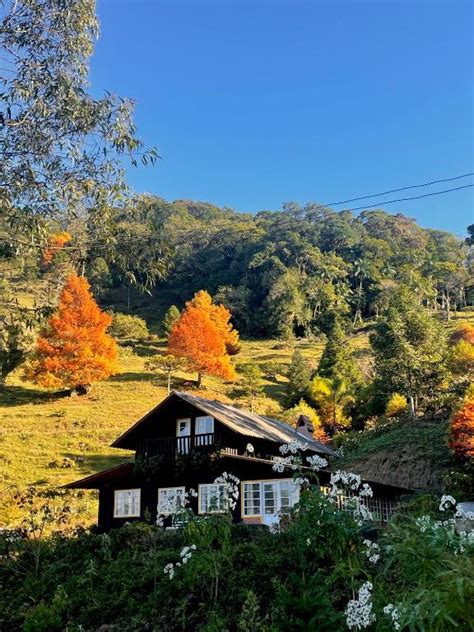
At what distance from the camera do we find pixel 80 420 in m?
45.6

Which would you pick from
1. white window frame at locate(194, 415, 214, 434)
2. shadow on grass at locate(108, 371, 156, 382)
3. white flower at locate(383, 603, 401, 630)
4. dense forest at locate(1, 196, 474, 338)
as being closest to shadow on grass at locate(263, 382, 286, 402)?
shadow on grass at locate(108, 371, 156, 382)

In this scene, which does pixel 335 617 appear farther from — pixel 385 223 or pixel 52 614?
pixel 385 223

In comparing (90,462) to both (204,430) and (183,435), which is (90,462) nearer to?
(183,435)

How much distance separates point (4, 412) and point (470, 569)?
4821 cm

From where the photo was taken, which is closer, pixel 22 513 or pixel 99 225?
pixel 99 225

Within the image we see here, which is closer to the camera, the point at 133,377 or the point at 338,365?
the point at 338,365

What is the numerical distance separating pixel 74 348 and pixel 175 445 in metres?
30.4

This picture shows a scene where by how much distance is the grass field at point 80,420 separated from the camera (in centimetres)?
3356

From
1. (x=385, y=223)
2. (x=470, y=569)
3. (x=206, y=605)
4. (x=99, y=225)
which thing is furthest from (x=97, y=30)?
(x=385, y=223)

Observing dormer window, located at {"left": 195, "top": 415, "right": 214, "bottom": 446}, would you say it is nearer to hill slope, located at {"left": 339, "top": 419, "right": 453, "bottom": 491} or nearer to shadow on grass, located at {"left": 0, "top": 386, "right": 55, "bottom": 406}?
hill slope, located at {"left": 339, "top": 419, "right": 453, "bottom": 491}

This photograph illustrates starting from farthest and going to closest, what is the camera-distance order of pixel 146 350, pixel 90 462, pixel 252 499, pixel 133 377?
pixel 146 350
pixel 133 377
pixel 90 462
pixel 252 499

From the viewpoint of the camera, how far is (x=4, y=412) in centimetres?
4750

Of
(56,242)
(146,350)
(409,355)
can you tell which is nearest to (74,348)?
(146,350)

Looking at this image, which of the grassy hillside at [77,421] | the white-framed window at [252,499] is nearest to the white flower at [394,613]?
the white-framed window at [252,499]
